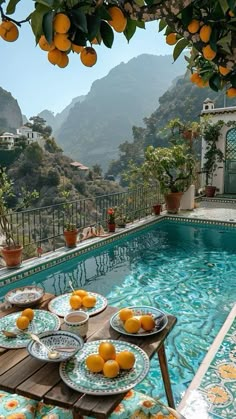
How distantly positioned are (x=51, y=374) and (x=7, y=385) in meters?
0.16

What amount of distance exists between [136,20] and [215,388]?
2.26 m

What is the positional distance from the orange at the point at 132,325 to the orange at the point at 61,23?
1244 millimetres

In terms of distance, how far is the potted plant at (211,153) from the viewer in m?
10.5

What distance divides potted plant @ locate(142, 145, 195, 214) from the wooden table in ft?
21.7

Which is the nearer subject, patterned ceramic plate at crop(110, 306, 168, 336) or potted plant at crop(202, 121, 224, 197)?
patterned ceramic plate at crop(110, 306, 168, 336)

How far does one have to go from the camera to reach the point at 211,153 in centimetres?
1070

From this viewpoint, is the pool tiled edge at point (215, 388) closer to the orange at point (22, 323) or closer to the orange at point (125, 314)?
the orange at point (125, 314)

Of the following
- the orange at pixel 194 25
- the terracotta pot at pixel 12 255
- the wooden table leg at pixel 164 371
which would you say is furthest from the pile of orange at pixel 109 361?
the terracotta pot at pixel 12 255

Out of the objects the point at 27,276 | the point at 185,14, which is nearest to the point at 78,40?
the point at 185,14

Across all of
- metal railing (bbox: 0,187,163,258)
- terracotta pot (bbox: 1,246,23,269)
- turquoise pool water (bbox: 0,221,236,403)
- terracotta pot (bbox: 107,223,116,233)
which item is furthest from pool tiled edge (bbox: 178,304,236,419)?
terracotta pot (bbox: 107,223,116,233)

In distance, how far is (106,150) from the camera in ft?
239

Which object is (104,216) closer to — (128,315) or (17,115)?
(128,315)

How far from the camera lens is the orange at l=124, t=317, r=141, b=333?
1577 millimetres

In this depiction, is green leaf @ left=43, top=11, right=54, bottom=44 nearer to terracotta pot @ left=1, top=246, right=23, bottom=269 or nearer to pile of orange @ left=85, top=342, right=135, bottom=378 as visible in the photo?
pile of orange @ left=85, top=342, right=135, bottom=378
